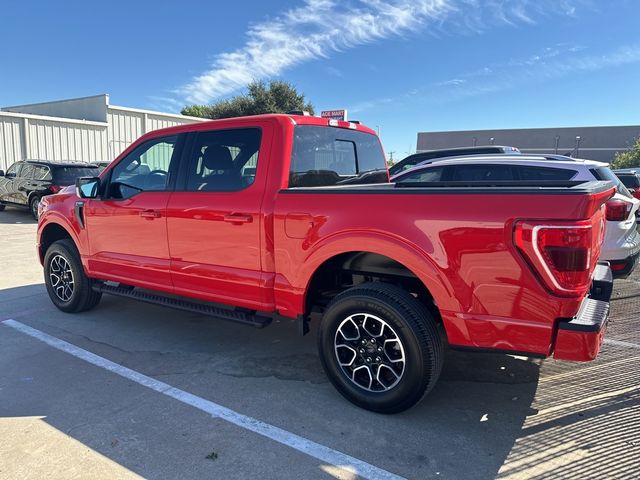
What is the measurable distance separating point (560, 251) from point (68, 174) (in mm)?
13698

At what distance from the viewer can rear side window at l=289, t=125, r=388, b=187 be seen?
12.2ft

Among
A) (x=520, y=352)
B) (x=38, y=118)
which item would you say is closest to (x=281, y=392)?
(x=520, y=352)

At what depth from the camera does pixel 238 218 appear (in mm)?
3629

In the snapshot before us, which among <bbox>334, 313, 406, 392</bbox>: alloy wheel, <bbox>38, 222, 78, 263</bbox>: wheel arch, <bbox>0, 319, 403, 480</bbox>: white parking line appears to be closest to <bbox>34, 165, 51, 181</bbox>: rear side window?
<bbox>38, 222, 78, 263</bbox>: wheel arch

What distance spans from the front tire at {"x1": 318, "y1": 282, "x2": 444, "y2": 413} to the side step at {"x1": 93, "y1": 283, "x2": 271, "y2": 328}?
0.63 m

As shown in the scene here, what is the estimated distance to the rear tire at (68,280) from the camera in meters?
5.12

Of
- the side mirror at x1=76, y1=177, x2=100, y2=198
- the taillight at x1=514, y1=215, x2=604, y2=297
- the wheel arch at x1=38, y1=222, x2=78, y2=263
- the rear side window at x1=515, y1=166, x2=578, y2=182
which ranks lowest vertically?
the wheel arch at x1=38, y1=222, x2=78, y2=263

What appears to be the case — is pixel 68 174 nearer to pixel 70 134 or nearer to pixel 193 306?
pixel 70 134

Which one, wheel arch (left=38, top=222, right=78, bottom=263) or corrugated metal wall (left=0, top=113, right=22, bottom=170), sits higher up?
corrugated metal wall (left=0, top=113, right=22, bottom=170)

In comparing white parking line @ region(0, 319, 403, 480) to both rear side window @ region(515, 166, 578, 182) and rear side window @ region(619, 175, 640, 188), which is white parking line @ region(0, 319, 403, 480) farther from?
rear side window @ region(619, 175, 640, 188)

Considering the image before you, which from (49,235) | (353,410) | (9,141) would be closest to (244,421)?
(353,410)

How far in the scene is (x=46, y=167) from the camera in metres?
13.0

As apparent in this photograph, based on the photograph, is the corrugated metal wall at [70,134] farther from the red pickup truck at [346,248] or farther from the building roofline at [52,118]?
the red pickup truck at [346,248]

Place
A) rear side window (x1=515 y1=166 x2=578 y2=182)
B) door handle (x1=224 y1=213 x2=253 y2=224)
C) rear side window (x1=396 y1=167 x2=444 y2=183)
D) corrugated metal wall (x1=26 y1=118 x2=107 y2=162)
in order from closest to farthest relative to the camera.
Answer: door handle (x1=224 y1=213 x2=253 y2=224) → rear side window (x1=515 y1=166 x2=578 y2=182) → rear side window (x1=396 y1=167 x2=444 y2=183) → corrugated metal wall (x1=26 y1=118 x2=107 y2=162)
